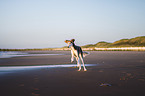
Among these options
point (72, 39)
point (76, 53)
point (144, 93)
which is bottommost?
point (144, 93)

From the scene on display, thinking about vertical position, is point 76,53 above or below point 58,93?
above

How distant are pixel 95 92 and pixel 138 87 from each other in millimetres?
1777

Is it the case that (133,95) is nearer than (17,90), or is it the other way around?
(133,95)

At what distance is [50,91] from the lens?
6668 millimetres

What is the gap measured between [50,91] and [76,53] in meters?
6.33

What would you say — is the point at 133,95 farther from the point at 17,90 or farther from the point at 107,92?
the point at 17,90

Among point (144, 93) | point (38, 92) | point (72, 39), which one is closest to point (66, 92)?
point (38, 92)

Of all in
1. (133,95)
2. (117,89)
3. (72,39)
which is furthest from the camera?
(72,39)

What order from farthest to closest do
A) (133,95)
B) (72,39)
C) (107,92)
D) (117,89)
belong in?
(72,39)
(117,89)
(107,92)
(133,95)

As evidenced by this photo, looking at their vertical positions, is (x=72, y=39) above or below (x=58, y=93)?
above

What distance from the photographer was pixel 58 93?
6371mm

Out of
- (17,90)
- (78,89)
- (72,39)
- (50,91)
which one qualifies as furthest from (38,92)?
(72,39)

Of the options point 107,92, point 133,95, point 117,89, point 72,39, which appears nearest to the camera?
point 133,95

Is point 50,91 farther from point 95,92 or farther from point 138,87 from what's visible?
point 138,87
